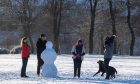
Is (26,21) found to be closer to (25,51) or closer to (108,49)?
(25,51)

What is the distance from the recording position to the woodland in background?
207 feet

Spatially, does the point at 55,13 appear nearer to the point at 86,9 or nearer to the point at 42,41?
the point at 86,9

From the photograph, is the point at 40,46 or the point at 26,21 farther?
the point at 26,21

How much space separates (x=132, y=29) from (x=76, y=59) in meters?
40.1

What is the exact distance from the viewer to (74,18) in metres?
70.3

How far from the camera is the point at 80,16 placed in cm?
6988

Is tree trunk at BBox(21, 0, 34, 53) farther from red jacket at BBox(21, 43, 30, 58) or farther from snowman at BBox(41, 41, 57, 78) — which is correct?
snowman at BBox(41, 41, 57, 78)

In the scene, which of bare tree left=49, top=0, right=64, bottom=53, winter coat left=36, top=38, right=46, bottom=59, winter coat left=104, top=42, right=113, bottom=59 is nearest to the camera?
winter coat left=104, top=42, right=113, bottom=59

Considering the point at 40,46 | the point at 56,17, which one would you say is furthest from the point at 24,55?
the point at 56,17

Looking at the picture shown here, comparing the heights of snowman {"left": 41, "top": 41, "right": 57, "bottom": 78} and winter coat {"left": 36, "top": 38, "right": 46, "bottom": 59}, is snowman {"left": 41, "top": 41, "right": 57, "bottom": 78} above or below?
below

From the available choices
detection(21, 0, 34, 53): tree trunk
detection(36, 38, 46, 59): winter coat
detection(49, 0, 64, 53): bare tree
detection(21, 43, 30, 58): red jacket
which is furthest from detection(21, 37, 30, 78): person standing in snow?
detection(21, 0, 34, 53): tree trunk

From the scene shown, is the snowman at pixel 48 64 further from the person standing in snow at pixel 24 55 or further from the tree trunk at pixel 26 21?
the tree trunk at pixel 26 21

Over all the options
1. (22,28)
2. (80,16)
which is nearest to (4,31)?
(22,28)

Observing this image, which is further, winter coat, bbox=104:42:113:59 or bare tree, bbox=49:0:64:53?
bare tree, bbox=49:0:64:53
